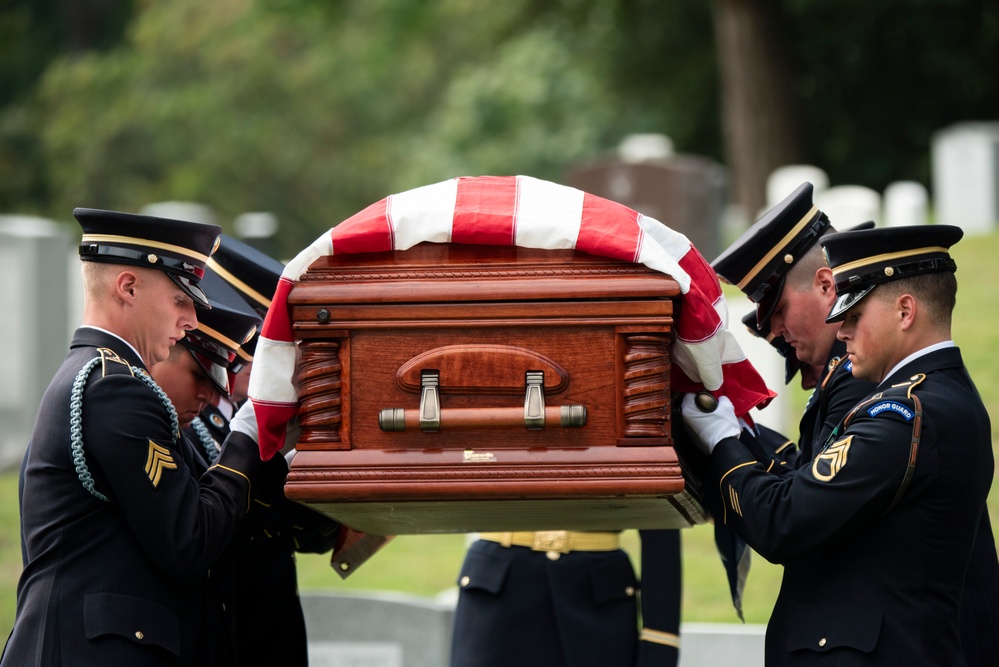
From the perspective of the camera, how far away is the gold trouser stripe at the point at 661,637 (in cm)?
401

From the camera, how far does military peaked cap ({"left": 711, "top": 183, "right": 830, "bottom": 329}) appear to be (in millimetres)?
3324

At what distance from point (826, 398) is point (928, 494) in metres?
0.44

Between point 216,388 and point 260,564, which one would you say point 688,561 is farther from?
point 216,388

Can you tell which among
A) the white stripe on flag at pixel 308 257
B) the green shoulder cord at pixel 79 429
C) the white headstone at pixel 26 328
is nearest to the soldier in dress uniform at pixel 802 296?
the white stripe on flag at pixel 308 257

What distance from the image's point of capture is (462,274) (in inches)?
110

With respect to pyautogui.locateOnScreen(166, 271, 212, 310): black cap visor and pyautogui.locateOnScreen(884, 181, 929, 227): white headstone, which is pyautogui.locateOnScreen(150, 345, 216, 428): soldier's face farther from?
pyautogui.locateOnScreen(884, 181, 929, 227): white headstone

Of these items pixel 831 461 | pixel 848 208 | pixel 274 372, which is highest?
pixel 848 208

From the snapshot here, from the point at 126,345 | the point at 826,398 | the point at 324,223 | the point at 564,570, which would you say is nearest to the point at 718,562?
the point at 564,570

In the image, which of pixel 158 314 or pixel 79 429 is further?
pixel 158 314

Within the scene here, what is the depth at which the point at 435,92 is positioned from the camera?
29859 mm

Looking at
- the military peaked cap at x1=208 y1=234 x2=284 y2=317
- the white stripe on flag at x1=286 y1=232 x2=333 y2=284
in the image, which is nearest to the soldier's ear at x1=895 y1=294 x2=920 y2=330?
the white stripe on flag at x1=286 y1=232 x2=333 y2=284

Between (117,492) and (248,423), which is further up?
(248,423)

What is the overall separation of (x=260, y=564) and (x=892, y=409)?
1.79 m

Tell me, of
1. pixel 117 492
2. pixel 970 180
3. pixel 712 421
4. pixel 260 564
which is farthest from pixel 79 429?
pixel 970 180
